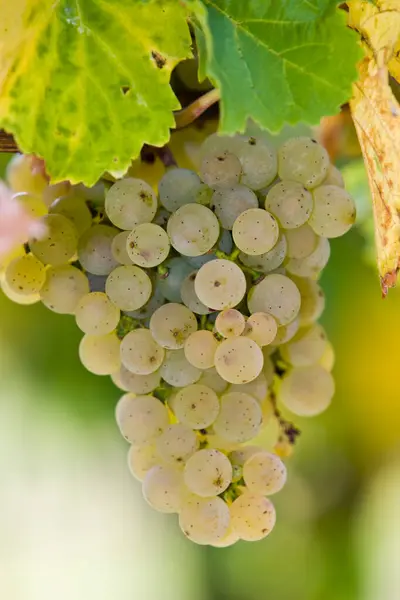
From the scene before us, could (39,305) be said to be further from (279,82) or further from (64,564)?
(279,82)

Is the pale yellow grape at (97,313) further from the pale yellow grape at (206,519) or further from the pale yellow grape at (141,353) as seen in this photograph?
the pale yellow grape at (206,519)

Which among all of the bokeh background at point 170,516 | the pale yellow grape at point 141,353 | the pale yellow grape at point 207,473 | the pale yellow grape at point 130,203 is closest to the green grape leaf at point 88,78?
the pale yellow grape at point 130,203

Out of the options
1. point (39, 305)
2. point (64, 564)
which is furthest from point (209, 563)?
point (39, 305)

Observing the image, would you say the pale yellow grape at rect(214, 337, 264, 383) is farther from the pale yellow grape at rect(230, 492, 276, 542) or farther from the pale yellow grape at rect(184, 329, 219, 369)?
the pale yellow grape at rect(230, 492, 276, 542)

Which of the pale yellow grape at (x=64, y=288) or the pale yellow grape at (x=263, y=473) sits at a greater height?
the pale yellow grape at (x=64, y=288)

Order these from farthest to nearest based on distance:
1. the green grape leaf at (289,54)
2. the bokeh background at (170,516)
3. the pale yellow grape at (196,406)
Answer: the bokeh background at (170,516), the pale yellow grape at (196,406), the green grape leaf at (289,54)

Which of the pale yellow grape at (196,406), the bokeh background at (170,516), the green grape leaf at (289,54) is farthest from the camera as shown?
the bokeh background at (170,516)

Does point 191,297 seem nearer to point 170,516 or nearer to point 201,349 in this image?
point 201,349
